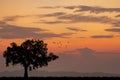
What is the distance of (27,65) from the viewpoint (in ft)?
323

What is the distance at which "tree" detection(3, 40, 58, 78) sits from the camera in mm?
98000

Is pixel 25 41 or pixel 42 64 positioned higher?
pixel 25 41

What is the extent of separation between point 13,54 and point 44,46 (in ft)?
30.9

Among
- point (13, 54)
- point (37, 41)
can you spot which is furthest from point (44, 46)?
point (13, 54)

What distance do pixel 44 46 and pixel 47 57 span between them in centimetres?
399

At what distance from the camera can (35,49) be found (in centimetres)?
9794

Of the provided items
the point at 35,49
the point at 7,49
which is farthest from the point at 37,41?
the point at 7,49

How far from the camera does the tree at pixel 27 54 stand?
9800 cm

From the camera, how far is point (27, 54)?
97688 mm

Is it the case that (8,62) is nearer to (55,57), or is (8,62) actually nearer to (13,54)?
(13,54)

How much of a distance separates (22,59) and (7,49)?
19.5ft

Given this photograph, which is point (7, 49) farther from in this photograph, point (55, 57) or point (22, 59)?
point (55, 57)

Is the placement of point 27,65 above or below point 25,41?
below

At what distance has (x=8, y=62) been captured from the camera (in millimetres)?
100250
